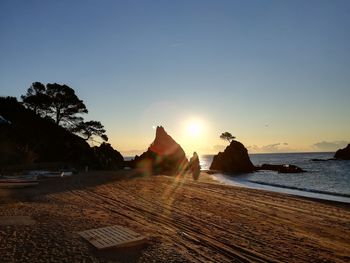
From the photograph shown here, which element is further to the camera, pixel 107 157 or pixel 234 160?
pixel 234 160

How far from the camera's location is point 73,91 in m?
57.0

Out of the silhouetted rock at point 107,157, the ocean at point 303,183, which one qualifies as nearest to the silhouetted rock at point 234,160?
the ocean at point 303,183

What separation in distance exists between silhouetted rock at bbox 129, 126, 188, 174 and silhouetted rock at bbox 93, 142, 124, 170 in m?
8.43

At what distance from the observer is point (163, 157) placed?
62.2m

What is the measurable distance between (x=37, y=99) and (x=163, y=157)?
993 inches

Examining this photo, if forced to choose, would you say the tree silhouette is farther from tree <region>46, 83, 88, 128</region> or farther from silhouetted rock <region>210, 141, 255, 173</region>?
silhouetted rock <region>210, 141, 255, 173</region>

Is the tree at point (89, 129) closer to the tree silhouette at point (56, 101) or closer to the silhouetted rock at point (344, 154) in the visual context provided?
the tree silhouette at point (56, 101)

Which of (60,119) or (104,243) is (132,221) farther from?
(60,119)

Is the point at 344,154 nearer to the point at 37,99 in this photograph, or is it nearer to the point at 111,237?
the point at 37,99

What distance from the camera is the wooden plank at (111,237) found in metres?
7.52

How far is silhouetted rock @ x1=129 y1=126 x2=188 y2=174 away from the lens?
6047cm

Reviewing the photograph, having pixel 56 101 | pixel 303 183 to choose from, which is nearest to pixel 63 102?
pixel 56 101

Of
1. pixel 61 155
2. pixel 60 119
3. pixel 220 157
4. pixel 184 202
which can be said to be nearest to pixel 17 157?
pixel 61 155

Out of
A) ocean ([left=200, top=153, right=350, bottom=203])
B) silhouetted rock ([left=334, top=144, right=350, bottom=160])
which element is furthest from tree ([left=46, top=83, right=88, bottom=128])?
silhouetted rock ([left=334, top=144, right=350, bottom=160])
